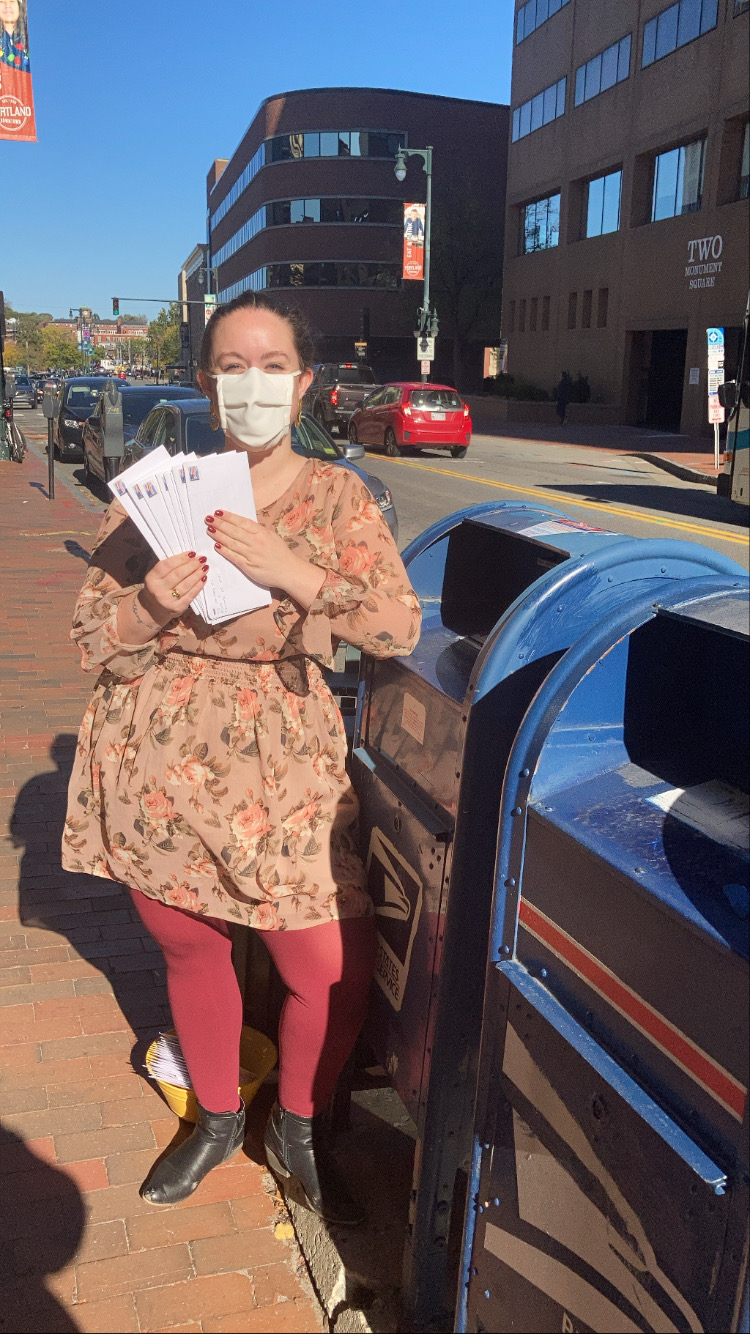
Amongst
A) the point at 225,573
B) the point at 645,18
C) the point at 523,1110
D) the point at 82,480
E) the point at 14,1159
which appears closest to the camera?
the point at 523,1110

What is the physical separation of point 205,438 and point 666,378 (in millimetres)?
27945

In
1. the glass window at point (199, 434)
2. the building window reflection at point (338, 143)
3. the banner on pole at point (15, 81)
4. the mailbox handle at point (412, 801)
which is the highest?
the building window reflection at point (338, 143)

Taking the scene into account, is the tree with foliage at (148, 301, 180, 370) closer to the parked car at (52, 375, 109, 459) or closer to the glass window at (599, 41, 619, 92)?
the glass window at (599, 41, 619, 92)

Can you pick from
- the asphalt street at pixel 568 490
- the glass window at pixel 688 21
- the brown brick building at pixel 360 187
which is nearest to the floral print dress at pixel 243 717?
the asphalt street at pixel 568 490

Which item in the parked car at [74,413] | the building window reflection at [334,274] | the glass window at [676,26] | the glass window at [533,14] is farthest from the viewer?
the building window reflection at [334,274]

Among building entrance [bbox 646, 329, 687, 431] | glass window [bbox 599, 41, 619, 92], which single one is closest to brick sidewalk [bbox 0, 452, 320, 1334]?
building entrance [bbox 646, 329, 687, 431]

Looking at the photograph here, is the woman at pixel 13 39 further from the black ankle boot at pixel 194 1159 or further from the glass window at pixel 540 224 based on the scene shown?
the glass window at pixel 540 224

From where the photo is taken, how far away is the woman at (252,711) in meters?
2.14

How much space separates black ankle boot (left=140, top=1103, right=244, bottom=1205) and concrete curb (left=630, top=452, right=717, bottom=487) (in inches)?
721

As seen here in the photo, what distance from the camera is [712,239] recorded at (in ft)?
93.4

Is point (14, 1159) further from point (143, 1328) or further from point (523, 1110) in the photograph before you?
point (523, 1110)

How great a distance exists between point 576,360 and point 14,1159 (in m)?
37.4

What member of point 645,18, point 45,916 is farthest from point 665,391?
point 45,916

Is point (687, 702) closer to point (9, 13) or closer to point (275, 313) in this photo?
point (275, 313)
